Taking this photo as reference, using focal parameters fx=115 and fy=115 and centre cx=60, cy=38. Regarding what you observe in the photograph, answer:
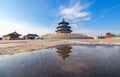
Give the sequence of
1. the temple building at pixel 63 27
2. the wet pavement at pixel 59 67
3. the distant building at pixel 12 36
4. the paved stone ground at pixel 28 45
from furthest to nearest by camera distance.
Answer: the temple building at pixel 63 27, the distant building at pixel 12 36, the paved stone ground at pixel 28 45, the wet pavement at pixel 59 67

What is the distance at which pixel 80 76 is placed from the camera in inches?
235

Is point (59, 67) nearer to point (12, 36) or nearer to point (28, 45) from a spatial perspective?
point (28, 45)

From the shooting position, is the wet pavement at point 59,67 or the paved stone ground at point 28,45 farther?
the paved stone ground at point 28,45

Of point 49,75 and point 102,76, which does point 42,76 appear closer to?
point 49,75

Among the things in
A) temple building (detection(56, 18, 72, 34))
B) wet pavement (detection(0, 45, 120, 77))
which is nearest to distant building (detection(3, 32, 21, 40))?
temple building (detection(56, 18, 72, 34))

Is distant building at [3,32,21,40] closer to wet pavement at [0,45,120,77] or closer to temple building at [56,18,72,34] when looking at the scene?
temple building at [56,18,72,34]

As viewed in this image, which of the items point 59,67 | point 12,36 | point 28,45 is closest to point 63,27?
point 12,36

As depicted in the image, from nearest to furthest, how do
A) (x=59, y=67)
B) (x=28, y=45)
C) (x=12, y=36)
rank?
(x=59, y=67)
(x=28, y=45)
(x=12, y=36)

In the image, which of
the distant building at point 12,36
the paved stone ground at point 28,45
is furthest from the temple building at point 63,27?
the paved stone ground at point 28,45

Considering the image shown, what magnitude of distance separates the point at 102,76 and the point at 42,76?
311cm

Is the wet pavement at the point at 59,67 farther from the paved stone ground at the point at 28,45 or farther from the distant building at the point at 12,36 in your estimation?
the distant building at the point at 12,36

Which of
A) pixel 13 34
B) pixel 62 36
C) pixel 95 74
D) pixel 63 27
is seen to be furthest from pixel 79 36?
pixel 95 74

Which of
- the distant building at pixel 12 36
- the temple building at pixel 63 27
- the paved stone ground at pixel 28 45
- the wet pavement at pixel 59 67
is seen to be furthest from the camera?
the temple building at pixel 63 27

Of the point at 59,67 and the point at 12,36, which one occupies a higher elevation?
the point at 12,36
